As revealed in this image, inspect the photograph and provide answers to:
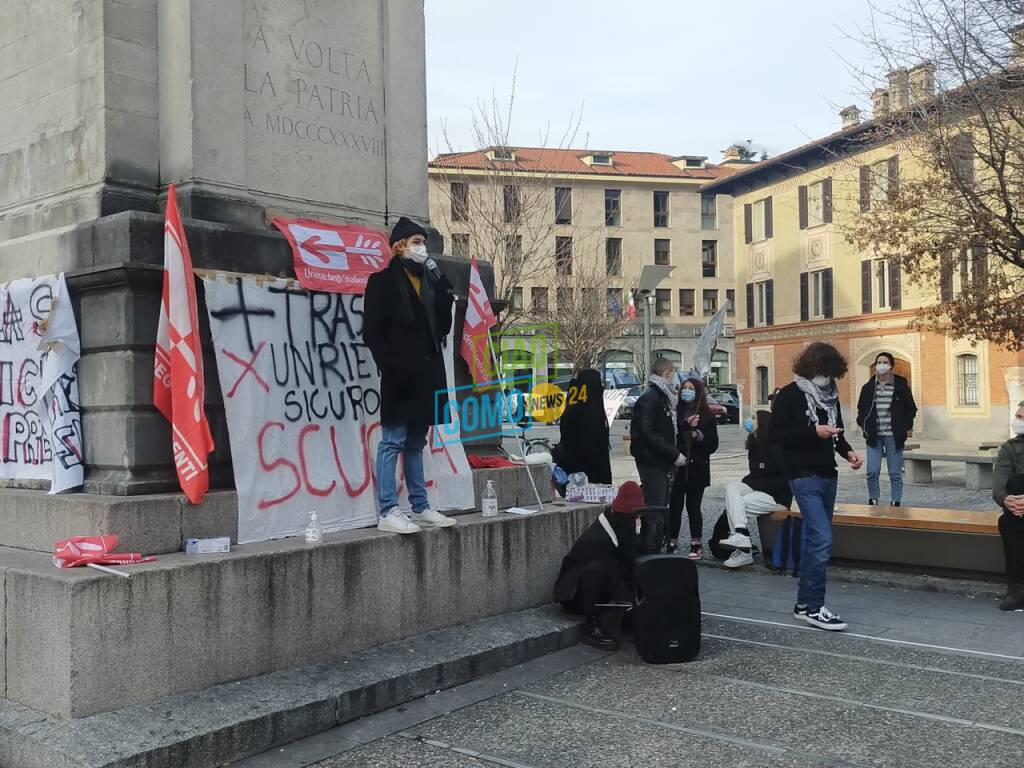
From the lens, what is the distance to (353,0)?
7238mm

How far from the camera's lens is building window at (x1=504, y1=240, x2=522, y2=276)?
24028 mm

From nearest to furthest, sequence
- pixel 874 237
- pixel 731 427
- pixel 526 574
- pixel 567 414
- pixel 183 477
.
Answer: pixel 183 477, pixel 526 574, pixel 567 414, pixel 874 237, pixel 731 427

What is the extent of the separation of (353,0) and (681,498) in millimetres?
5648

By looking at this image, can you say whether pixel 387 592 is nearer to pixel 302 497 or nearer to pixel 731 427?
pixel 302 497

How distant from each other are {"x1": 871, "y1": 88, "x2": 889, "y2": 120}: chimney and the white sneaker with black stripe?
38.4 ft

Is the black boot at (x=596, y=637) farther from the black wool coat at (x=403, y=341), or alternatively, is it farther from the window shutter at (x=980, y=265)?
the window shutter at (x=980, y=265)

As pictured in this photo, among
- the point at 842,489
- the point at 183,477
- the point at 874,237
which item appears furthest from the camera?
the point at 874,237

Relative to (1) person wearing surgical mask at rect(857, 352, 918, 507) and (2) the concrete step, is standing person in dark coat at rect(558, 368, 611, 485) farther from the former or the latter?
(1) person wearing surgical mask at rect(857, 352, 918, 507)

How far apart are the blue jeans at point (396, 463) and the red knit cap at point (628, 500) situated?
1245mm

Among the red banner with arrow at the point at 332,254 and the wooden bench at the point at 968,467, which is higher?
the red banner with arrow at the point at 332,254

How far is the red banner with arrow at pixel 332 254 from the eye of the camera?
6.50 m

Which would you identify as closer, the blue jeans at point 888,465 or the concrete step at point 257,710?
the concrete step at point 257,710

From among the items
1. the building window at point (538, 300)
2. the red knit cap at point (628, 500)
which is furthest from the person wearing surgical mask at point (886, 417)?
the building window at point (538, 300)

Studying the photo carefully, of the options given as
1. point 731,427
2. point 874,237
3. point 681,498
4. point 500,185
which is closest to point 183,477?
point 681,498
